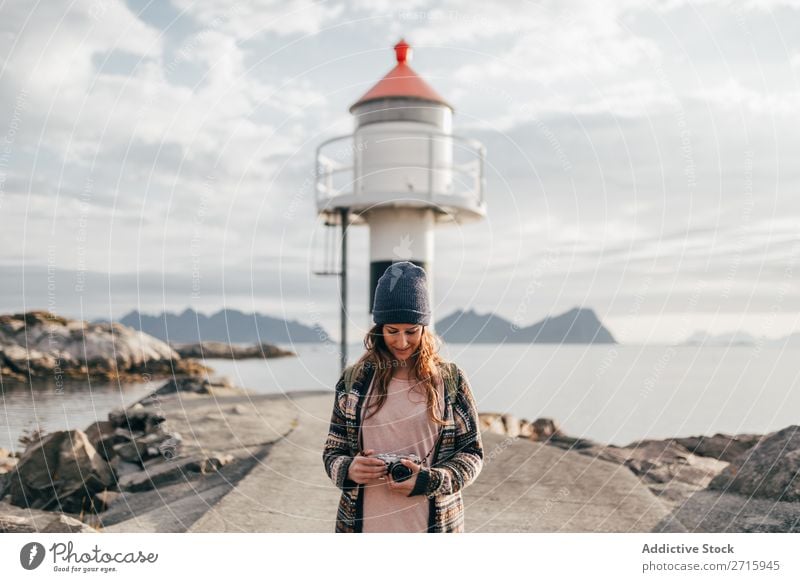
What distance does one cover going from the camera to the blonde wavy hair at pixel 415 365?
236 cm

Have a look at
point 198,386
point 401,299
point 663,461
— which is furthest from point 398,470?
point 198,386

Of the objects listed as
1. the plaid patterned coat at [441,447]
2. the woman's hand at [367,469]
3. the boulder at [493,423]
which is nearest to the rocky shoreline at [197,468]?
the boulder at [493,423]

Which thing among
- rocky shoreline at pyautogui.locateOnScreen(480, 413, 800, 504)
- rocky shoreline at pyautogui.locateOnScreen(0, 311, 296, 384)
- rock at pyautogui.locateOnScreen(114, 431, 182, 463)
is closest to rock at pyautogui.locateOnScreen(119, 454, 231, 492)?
rock at pyautogui.locateOnScreen(114, 431, 182, 463)

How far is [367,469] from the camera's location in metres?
2.21

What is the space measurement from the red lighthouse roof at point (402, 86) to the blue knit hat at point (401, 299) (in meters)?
6.42

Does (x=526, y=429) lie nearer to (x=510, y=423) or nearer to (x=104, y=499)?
(x=510, y=423)

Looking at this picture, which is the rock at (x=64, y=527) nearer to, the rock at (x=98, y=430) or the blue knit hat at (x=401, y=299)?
the blue knit hat at (x=401, y=299)

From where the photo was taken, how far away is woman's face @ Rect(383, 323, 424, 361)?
2.40m

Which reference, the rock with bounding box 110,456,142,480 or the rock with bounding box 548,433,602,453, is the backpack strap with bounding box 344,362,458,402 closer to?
the rock with bounding box 548,433,602,453

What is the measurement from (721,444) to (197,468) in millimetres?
4345

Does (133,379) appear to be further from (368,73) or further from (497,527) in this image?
(497,527)

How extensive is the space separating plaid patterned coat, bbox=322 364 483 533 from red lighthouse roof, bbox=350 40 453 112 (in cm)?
663
